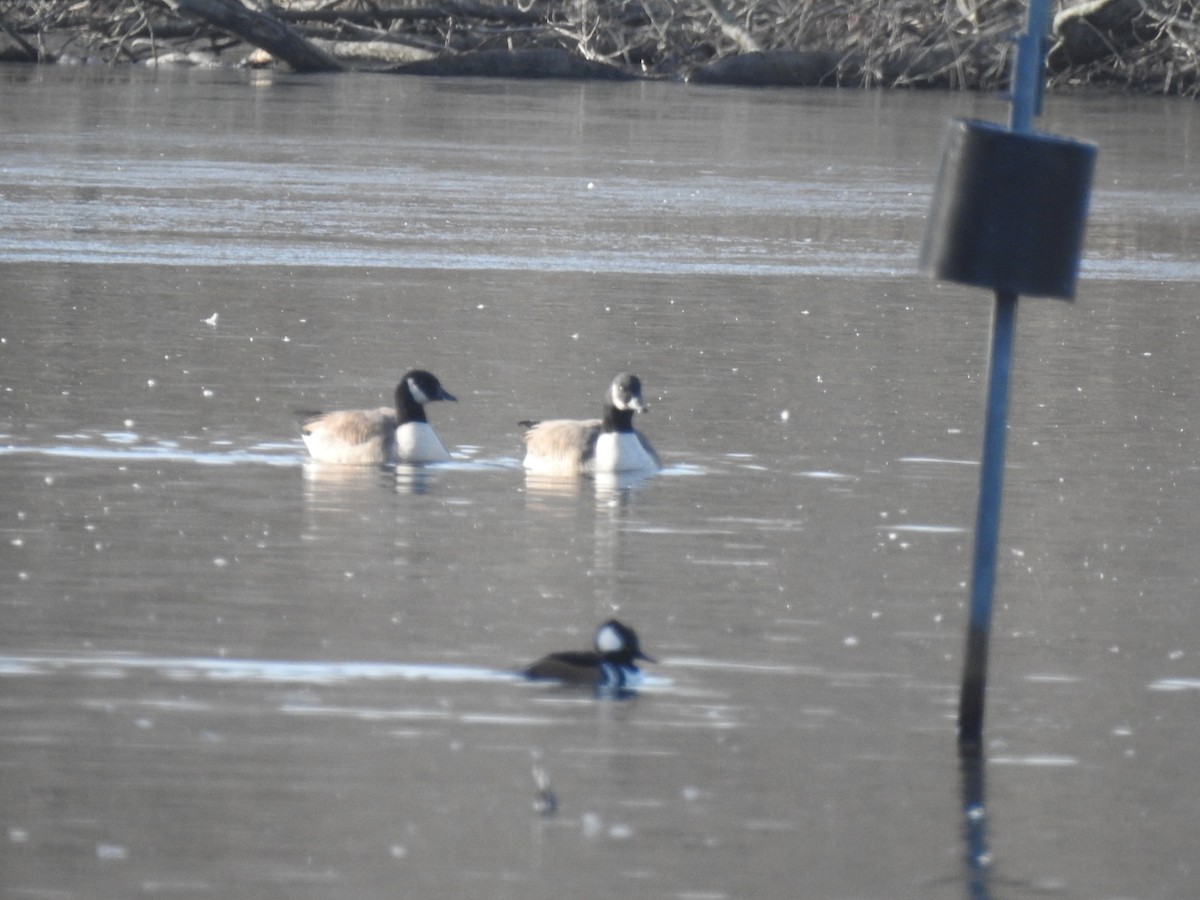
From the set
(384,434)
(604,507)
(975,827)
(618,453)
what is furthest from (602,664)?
(384,434)

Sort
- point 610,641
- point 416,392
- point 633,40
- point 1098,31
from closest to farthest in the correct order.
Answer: point 610,641 → point 416,392 → point 1098,31 → point 633,40

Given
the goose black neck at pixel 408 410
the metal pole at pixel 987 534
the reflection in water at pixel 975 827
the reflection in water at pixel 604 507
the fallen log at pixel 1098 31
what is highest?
the fallen log at pixel 1098 31

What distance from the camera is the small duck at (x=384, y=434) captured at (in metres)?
10.4

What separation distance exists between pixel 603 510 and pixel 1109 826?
14.1 feet

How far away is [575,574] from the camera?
816cm

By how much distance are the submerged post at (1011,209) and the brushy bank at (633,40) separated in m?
34.9

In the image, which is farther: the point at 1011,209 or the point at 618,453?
the point at 618,453

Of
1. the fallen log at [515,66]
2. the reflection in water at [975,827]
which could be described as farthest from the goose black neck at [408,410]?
the fallen log at [515,66]

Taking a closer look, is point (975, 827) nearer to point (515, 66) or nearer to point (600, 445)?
point (600, 445)

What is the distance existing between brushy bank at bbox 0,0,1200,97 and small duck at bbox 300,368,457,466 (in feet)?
101

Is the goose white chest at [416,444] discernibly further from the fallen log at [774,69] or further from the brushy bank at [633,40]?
the fallen log at [774,69]

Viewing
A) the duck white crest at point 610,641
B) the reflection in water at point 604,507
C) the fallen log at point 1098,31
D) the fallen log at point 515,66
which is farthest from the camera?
the fallen log at point 515,66

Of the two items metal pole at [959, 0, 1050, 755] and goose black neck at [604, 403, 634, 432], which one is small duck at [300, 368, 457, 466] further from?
metal pole at [959, 0, 1050, 755]

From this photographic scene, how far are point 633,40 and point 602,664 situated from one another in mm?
39805
